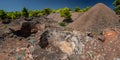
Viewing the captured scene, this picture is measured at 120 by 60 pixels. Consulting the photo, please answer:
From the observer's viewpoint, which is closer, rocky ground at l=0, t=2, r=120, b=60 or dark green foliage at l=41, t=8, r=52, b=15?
rocky ground at l=0, t=2, r=120, b=60

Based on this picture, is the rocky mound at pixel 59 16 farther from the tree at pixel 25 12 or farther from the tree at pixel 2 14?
the tree at pixel 2 14

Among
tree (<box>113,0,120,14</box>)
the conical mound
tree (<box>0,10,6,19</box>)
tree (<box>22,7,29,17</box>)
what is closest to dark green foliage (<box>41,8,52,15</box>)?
tree (<box>22,7,29,17</box>)

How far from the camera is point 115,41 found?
25734 millimetres

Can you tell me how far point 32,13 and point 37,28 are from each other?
104194 mm

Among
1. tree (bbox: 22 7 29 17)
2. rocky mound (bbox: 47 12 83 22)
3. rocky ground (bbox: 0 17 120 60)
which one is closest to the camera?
rocky ground (bbox: 0 17 120 60)

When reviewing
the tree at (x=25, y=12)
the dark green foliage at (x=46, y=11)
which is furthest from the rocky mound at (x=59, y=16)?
the tree at (x=25, y=12)

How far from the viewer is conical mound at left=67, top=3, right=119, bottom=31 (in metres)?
95.1

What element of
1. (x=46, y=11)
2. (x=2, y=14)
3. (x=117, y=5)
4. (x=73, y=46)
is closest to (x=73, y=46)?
(x=73, y=46)

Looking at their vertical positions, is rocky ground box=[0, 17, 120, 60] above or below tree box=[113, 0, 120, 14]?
below

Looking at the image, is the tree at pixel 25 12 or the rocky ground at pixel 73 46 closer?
the rocky ground at pixel 73 46

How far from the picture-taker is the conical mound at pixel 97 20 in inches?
3744

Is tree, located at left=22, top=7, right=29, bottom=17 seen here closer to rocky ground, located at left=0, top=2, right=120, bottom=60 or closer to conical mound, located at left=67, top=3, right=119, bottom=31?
conical mound, located at left=67, top=3, right=119, bottom=31

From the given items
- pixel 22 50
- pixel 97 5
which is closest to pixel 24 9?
pixel 97 5

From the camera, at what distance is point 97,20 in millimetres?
99375
